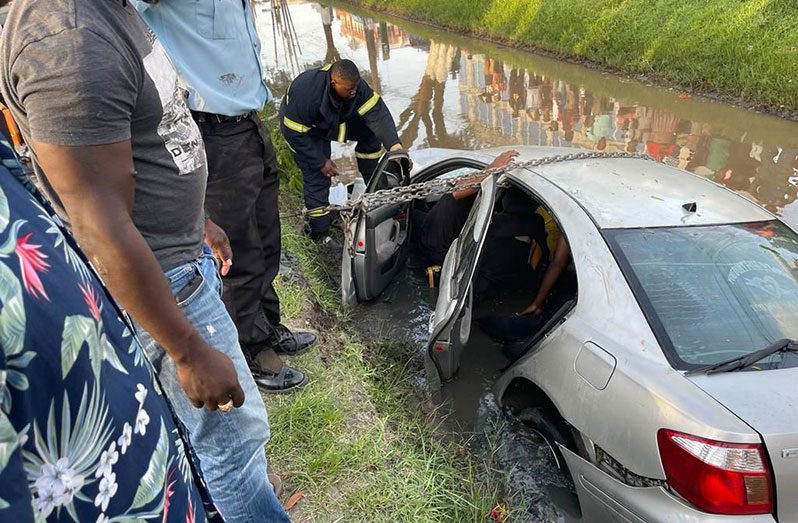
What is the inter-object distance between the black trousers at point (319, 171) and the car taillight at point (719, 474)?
3.50 meters

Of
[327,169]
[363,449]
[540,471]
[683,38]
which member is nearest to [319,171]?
[327,169]

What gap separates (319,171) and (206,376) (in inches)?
148

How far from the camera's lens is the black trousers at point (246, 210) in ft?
7.39

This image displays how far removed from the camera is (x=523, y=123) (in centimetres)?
810

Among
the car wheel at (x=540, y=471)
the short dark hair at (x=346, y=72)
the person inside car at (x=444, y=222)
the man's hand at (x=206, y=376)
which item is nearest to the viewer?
the man's hand at (x=206, y=376)

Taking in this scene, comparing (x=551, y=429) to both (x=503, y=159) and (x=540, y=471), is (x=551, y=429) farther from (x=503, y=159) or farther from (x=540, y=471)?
(x=503, y=159)

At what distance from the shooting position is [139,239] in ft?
3.72

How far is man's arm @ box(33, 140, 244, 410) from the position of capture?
1.08 metres

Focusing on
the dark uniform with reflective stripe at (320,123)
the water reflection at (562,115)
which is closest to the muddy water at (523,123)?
the water reflection at (562,115)

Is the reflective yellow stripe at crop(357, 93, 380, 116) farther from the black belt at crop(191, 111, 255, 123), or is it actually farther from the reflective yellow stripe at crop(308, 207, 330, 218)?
the black belt at crop(191, 111, 255, 123)

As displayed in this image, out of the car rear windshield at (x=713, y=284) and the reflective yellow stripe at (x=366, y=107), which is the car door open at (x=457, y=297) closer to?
the car rear windshield at (x=713, y=284)

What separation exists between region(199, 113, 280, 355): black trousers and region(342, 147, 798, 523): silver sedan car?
34.8 inches

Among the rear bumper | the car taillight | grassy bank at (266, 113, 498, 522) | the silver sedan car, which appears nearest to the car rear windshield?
the silver sedan car

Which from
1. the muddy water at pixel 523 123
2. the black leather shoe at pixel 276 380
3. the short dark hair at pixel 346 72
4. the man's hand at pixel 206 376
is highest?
the man's hand at pixel 206 376
